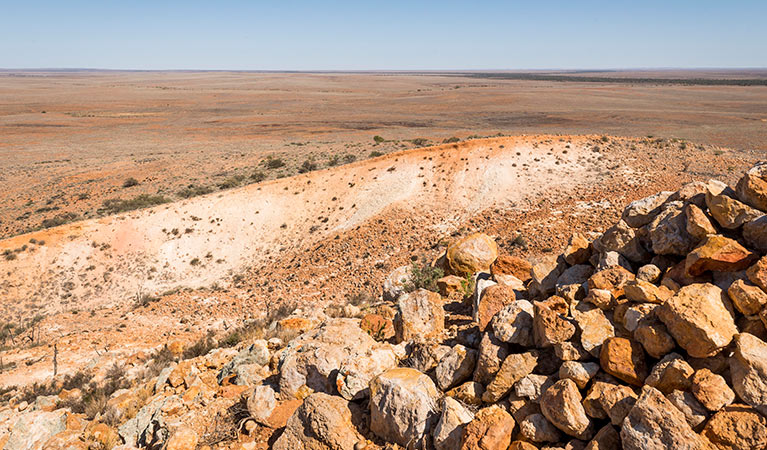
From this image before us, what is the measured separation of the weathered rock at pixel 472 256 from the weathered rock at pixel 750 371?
6.66m

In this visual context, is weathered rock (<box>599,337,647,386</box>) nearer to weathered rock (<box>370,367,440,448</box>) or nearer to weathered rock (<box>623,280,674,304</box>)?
weathered rock (<box>623,280,674,304</box>)

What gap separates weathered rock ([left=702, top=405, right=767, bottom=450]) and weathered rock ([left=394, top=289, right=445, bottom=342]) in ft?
13.0

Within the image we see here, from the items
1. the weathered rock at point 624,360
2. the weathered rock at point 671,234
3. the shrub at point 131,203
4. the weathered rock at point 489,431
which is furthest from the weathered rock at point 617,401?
the shrub at point 131,203

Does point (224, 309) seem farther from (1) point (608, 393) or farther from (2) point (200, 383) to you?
(1) point (608, 393)

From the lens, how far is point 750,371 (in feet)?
12.7

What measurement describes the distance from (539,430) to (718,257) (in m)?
3.08

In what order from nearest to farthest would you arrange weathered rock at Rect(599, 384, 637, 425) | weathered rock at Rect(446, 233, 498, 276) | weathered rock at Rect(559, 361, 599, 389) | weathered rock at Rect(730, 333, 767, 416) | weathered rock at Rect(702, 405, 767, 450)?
1. weathered rock at Rect(702, 405, 767, 450)
2. weathered rock at Rect(730, 333, 767, 416)
3. weathered rock at Rect(599, 384, 637, 425)
4. weathered rock at Rect(559, 361, 599, 389)
5. weathered rock at Rect(446, 233, 498, 276)

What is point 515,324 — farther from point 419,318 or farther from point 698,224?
point 698,224

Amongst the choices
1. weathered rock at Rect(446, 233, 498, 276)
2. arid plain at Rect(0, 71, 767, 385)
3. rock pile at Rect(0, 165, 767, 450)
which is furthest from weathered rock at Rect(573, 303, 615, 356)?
arid plain at Rect(0, 71, 767, 385)

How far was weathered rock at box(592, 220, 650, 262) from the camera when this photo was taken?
6.68m

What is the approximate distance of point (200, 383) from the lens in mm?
7539

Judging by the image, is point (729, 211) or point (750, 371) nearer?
point (750, 371)

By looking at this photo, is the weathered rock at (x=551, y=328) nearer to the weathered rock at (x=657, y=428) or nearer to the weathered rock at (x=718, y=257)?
the weathered rock at (x=657, y=428)

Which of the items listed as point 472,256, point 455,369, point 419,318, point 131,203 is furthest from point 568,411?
point 131,203
